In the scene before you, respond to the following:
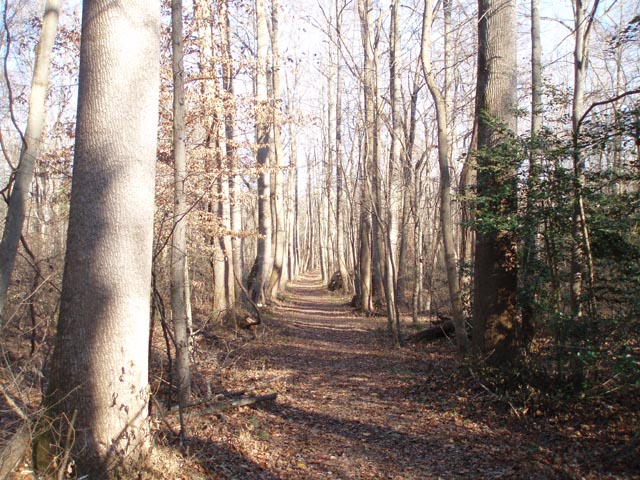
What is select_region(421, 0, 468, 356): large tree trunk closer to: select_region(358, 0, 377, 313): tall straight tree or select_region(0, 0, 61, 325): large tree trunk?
select_region(358, 0, 377, 313): tall straight tree

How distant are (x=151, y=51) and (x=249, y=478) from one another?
12.9 feet

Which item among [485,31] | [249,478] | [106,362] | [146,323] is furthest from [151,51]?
[485,31]

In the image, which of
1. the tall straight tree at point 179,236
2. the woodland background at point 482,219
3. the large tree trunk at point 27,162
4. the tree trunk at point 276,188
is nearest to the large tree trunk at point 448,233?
the woodland background at point 482,219

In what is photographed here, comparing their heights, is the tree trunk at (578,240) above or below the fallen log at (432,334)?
above

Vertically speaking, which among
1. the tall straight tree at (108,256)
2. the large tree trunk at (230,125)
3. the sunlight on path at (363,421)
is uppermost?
the large tree trunk at (230,125)

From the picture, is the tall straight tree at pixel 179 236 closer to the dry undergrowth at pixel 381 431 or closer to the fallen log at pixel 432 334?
the dry undergrowth at pixel 381 431

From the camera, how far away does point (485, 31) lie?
805cm

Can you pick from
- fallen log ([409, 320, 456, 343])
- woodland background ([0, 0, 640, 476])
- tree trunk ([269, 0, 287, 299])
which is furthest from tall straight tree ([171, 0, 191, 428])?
tree trunk ([269, 0, 287, 299])

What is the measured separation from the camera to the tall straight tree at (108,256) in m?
3.93

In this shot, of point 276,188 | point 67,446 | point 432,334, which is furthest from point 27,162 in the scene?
point 276,188

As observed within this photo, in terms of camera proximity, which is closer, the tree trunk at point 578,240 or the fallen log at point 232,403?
the tree trunk at point 578,240

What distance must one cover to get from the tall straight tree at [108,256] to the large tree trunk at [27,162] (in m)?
2.52

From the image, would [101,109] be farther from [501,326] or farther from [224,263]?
[224,263]

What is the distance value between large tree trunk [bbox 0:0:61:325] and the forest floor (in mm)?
2649
